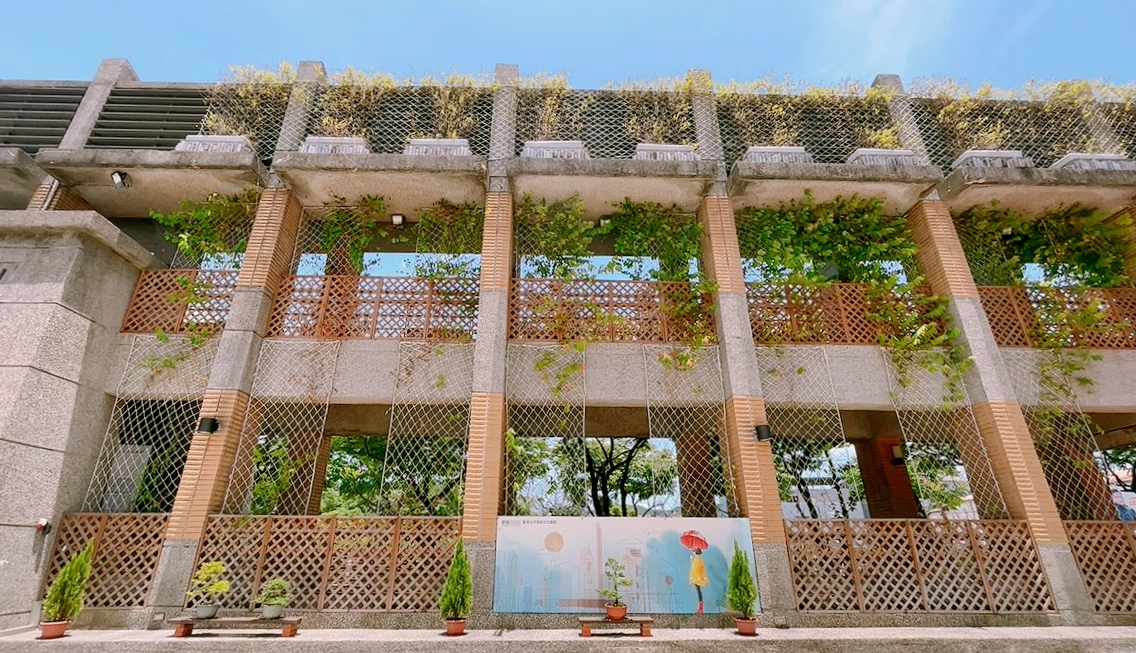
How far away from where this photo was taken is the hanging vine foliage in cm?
774

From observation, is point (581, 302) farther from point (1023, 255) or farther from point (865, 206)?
point (1023, 255)

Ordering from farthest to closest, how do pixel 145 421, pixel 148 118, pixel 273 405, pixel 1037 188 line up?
pixel 148 118 < pixel 1037 188 < pixel 145 421 < pixel 273 405

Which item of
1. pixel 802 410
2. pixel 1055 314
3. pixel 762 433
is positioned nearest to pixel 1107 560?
pixel 1055 314

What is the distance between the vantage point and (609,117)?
31.2 ft

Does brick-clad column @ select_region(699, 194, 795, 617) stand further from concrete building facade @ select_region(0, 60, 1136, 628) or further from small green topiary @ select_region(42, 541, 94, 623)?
small green topiary @ select_region(42, 541, 94, 623)

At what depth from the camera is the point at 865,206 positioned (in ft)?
28.2

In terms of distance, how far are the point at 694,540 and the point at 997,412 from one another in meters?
4.83

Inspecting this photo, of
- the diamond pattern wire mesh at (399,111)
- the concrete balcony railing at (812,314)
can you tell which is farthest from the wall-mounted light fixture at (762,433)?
the diamond pattern wire mesh at (399,111)

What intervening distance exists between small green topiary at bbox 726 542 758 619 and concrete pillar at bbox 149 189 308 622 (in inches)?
260

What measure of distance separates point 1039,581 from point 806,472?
8319 mm

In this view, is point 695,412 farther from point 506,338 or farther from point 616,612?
point 616,612

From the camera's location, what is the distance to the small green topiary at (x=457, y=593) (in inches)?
217

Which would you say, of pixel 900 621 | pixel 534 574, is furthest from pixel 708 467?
pixel 534 574

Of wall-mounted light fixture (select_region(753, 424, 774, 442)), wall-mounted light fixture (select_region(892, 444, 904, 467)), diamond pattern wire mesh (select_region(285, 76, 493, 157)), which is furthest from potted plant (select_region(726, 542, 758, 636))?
diamond pattern wire mesh (select_region(285, 76, 493, 157))
